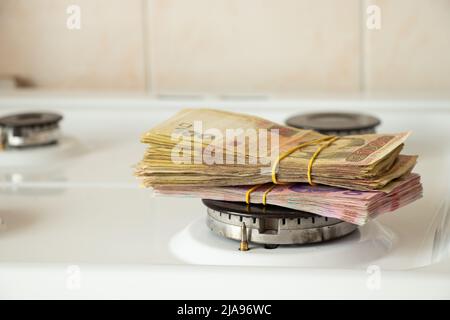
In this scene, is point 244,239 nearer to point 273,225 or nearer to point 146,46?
point 273,225

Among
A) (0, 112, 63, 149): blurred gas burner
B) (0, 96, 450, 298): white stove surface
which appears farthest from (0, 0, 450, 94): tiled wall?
(0, 112, 63, 149): blurred gas burner

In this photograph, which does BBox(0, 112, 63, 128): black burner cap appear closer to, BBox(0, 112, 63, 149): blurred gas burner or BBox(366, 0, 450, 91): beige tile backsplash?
BBox(0, 112, 63, 149): blurred gas burner

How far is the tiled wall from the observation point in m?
1.30

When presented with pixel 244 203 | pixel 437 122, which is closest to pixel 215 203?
pixel 244 203

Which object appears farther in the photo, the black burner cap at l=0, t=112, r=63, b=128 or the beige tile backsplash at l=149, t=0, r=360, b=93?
the beige tile backsplash at l=149, t=0, r=360, b=93

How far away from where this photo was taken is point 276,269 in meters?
0.66

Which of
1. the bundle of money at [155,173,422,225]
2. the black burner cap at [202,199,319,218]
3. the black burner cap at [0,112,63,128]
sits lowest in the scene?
the black burner cap at [202,199,319,218]

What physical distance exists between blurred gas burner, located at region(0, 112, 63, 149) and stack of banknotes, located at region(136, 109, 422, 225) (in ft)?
1.27

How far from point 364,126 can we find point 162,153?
381mm

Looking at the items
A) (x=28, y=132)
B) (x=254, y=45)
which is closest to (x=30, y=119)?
(x=28, y=132)

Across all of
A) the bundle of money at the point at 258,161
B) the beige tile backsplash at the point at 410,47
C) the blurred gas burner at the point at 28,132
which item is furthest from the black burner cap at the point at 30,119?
the beige tile backsplash at the point at 410,47
